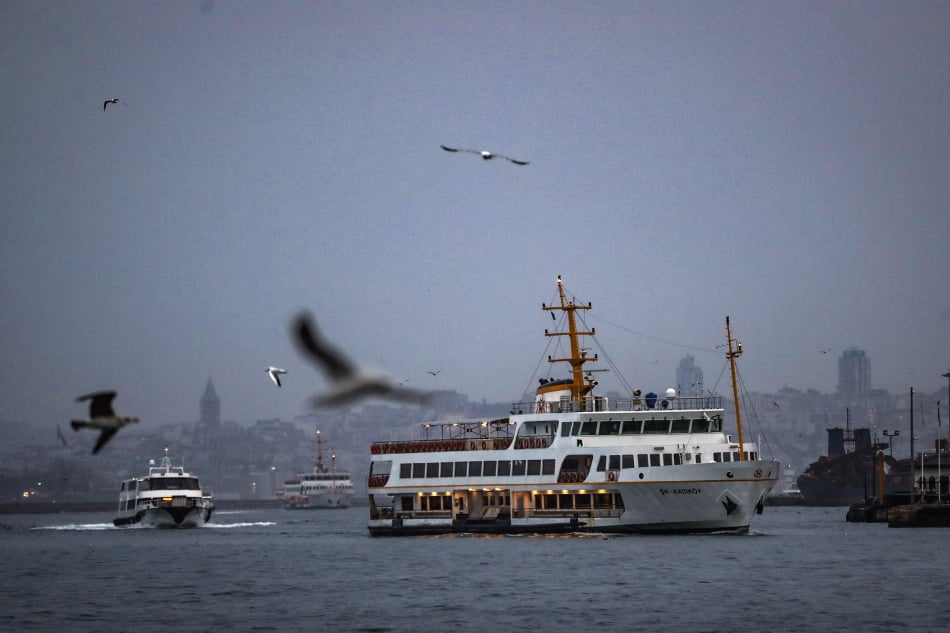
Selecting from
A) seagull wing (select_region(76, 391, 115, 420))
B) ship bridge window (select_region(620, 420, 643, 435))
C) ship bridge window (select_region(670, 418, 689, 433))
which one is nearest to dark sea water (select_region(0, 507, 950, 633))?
ship bridge window (select_region(620, 420, 643, 435))

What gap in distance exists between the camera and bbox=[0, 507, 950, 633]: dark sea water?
38.2 m

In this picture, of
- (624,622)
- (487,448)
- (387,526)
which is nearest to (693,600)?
(624,622)

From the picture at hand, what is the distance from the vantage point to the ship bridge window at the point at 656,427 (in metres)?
65.6

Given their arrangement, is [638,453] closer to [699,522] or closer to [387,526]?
[699,522]

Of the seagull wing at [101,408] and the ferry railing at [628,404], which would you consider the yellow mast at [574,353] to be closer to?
the ferry railing at [628,404]

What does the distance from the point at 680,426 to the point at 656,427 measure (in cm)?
123

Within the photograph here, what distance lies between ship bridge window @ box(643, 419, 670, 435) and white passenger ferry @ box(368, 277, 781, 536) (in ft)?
0.16

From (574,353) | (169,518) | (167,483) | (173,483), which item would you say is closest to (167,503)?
(169,518)

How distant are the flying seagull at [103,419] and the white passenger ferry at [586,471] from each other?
50.5 meters

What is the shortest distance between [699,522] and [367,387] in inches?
2111

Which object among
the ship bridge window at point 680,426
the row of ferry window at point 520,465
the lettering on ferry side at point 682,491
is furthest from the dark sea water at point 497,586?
the ship bridge window at point 680,426

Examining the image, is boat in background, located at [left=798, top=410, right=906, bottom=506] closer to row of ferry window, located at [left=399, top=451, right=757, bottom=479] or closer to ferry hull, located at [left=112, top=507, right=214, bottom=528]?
ferry hull, located at [left=112, top=507, right=214, bottom=528]

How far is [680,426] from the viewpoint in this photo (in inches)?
2596

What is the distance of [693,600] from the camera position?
4184 centimetres
